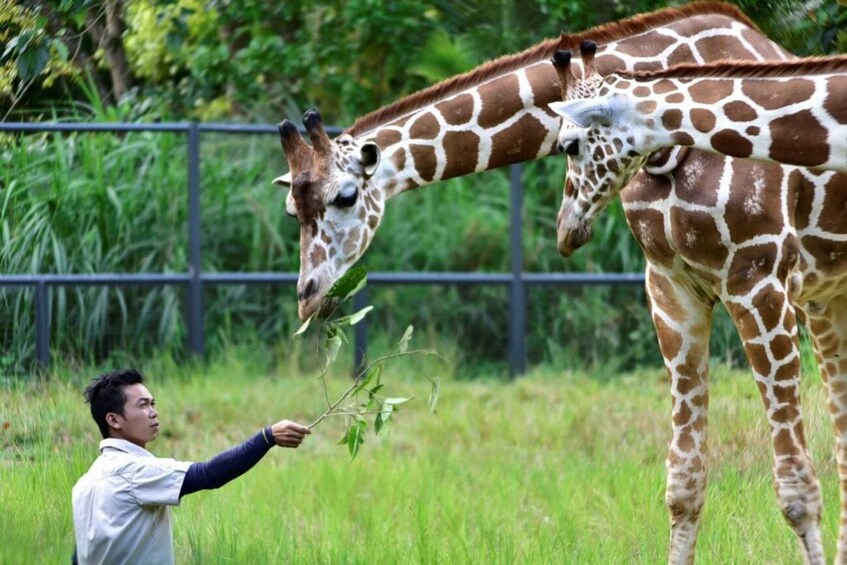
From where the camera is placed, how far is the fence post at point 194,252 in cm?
959

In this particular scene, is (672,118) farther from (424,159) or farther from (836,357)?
(836,357)

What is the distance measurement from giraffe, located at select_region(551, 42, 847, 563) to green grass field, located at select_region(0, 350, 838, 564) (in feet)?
2.24

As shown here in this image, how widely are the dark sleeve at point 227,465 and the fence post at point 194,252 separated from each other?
214 inches

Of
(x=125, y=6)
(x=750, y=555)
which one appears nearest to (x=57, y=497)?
(x=125, y=6)

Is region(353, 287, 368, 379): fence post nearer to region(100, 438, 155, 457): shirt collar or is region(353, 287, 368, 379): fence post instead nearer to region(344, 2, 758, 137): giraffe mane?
region(344, 2, 758, 137): giraffe mane

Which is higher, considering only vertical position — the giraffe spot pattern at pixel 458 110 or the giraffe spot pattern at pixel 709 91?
the giraffe spot pattern at pixel 458 110

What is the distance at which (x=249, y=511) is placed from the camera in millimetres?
6395

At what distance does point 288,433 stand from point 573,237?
1313 mm

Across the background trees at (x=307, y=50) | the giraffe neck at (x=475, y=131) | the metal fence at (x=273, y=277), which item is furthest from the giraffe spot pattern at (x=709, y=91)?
the background trees at (x=307, y=50)

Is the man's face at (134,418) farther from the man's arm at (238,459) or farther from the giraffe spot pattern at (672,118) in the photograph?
the giraffe spot pattern at (672,118)

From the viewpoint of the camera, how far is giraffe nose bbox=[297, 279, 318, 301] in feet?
17.3

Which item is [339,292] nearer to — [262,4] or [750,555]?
[750,555]

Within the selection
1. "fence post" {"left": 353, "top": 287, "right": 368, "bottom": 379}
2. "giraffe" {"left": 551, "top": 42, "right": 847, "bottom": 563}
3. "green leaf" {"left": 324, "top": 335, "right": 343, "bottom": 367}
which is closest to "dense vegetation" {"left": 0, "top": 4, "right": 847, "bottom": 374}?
"fence post" {"left": 353, "top": 287, "right": 368, "bottom": 379}

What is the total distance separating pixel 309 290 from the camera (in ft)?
17.3
